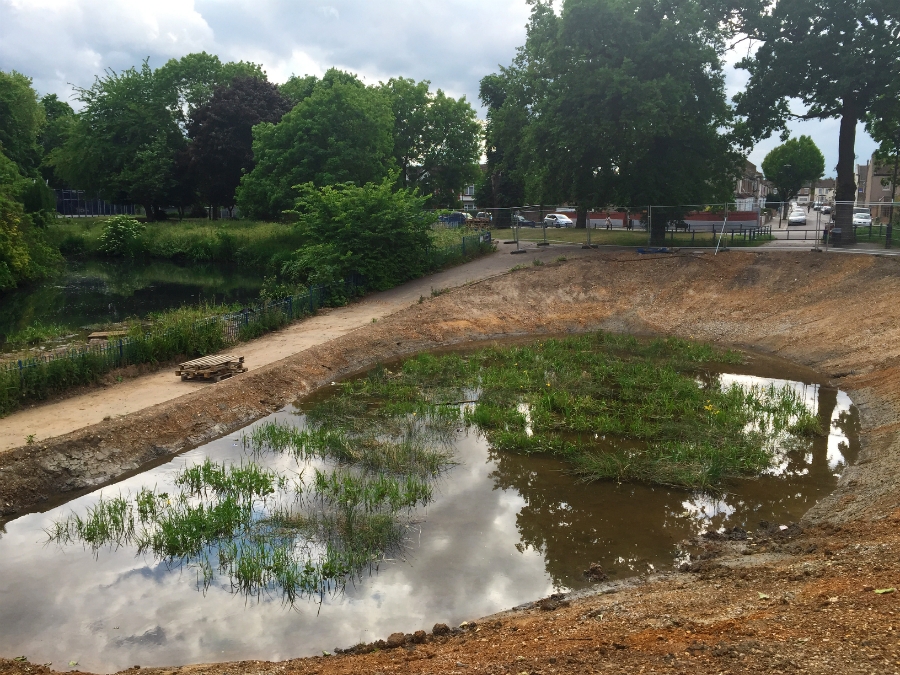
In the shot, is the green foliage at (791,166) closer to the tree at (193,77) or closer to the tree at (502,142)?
the tree at (502,142)

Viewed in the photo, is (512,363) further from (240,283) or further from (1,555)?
(240,283)

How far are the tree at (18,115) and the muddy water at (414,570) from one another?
50.3m

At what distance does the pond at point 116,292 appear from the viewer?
29.6 metres

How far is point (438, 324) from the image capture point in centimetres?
2717

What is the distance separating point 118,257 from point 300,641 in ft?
179

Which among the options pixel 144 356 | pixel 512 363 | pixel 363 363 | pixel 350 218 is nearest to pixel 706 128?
pixel 350 218

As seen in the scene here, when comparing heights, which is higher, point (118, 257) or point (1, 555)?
point (118, 257)

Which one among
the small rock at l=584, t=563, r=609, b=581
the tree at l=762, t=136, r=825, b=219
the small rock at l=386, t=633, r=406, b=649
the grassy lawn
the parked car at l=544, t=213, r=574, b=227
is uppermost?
the tree at l=762, t=136, r=825, b=219

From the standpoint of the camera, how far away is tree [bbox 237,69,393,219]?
43288 millimetres

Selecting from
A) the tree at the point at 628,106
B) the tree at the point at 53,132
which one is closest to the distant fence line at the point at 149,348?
the tree at the point at 628,106

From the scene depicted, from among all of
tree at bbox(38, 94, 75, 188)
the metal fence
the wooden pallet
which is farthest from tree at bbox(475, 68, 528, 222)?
the metal fence

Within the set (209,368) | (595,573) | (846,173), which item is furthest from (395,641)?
(846,173)

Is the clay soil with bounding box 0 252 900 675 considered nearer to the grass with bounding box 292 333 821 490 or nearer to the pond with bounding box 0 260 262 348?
the grass with bounding box 292 333 821 490

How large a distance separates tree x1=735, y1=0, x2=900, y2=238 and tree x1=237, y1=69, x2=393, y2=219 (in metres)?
21.9
